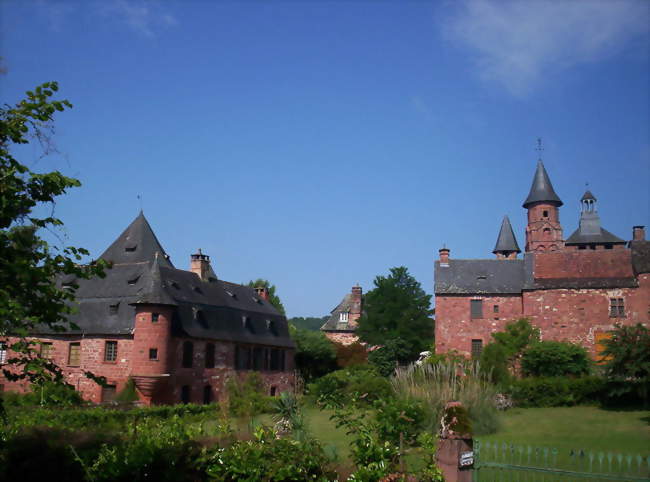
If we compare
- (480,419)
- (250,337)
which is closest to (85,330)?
(250,337)

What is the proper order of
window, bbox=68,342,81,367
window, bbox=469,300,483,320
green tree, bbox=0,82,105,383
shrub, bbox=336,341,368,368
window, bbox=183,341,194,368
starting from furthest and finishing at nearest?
shrub, bbox=336,341,368,368, window, bbox=469,300,483,320, window, bbox=183,341,194,368, window, bbox=68,342,81,367, green tree, bbox=0,82,105,383

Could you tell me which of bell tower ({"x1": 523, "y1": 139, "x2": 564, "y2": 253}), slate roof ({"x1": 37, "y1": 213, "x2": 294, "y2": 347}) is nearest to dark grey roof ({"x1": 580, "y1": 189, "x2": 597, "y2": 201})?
bell tower ({"x1": 523, "y1": 139, "x2": 564, "y2": 253})

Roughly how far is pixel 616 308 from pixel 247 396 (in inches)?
824

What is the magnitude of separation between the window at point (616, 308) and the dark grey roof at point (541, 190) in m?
26.3

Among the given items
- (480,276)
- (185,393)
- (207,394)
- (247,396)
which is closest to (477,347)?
(480,276)

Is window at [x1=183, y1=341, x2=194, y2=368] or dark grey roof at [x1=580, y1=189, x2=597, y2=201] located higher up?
dark grey roof at [x1=580, y1=189, x2=597, y2=201]

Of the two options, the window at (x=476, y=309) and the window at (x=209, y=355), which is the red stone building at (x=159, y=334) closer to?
the window at (x=209, y=355)

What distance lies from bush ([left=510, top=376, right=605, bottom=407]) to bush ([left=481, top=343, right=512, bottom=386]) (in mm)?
1007

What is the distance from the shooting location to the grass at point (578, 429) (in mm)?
18078

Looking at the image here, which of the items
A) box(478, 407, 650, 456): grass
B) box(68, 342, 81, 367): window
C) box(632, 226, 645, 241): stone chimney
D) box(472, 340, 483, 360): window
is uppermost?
box(632, 226, 645, 241): stone chimney

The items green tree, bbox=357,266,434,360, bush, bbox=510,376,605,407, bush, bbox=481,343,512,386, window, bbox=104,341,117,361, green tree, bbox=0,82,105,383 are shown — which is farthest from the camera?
green tree, bbox=357,266,434,360

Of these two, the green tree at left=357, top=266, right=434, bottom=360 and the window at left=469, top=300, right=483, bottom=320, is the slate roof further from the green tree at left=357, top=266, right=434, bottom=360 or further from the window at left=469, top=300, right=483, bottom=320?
the window at left=469, top=300, right=483, bottom=320

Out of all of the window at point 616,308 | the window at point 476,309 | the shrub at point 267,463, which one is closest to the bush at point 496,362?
the window at point 476,309

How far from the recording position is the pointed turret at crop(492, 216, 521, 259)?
205ft
